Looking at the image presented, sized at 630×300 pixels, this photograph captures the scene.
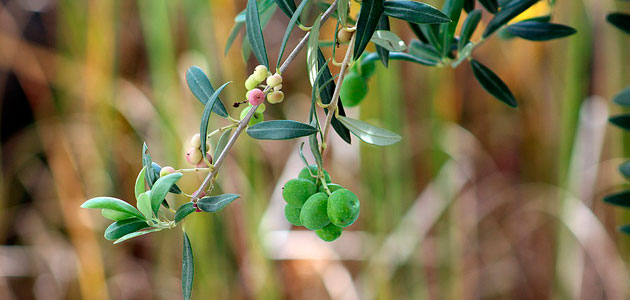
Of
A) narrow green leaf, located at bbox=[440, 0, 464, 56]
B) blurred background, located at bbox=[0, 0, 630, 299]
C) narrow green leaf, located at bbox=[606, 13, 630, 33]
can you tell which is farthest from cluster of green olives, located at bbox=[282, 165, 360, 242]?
blurred background, located at bbox=[0, 0, 630, 299]

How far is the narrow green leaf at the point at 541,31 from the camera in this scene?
34 cm

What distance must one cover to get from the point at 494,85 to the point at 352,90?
97 mm

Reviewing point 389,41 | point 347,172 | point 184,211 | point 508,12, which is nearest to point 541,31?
point 508,12

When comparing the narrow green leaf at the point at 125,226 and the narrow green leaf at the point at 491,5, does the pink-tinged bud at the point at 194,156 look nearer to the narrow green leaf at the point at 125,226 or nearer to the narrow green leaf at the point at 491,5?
the narrow green leaf at the point at 125,226

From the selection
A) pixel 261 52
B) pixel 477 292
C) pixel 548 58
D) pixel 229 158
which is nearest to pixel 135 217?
pixel 261 52

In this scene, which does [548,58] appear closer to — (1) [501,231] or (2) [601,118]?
(2) [601,118]

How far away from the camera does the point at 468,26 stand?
33 centimetres

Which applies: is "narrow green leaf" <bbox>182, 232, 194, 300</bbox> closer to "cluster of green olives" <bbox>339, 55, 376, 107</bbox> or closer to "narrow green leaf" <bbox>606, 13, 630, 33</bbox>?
"cluster of green olives" <bbox>339, 55, 376, 107</bbox>

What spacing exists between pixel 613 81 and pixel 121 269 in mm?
1044

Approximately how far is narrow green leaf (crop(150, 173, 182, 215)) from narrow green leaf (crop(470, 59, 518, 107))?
216 millimetres

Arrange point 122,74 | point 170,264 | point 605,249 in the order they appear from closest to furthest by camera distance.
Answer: point 605,249 < point 170,264 < point 122,74

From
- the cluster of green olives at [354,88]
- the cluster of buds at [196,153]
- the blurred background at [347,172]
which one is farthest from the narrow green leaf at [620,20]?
the blurred background at [347,172]

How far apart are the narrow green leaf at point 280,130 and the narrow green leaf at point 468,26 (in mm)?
142

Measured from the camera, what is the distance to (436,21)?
0.23 meters
